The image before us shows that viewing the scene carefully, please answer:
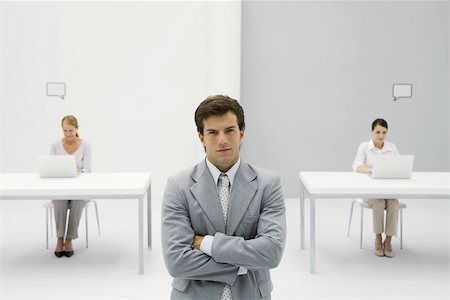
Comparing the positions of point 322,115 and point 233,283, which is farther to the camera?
point 322,115

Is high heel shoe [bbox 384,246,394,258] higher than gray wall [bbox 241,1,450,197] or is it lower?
lower

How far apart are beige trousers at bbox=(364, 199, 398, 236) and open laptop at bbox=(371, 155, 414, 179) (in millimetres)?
284

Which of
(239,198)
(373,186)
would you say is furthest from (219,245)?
(373,186)

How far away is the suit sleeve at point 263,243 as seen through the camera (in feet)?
5.67

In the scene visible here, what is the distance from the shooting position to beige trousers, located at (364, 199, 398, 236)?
445 centimetres

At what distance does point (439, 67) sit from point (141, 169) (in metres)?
4.30

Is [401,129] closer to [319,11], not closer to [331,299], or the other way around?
[319,11]

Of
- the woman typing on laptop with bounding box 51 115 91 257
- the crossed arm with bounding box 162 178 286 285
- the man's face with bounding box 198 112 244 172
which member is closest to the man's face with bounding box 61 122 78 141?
the woman typing on laptop with bounding box 51 115 91 257

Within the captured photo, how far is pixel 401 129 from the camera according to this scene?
7.10 metres

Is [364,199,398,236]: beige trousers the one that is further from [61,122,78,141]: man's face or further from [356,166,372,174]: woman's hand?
[61,122,78,141]: man's face

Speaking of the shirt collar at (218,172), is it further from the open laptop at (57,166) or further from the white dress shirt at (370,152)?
the white dress shirt at (370,152)

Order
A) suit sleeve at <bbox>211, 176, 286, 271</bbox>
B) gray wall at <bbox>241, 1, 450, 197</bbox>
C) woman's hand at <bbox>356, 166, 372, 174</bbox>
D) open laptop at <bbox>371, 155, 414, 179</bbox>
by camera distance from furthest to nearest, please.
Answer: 1. gray wall at <bbox>241, 1, 450, 197</bbox>
2. woman's hand at <bbox>356, 166, 372, 174</bbox>
3. open laptop at <bbox>371, 155, 414, 179</bbox>
4. suit sleeve at <bbox>211, 176, 286, 271</bbox>

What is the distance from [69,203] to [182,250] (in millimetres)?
3019

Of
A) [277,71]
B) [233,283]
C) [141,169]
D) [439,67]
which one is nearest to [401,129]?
[439,67]
